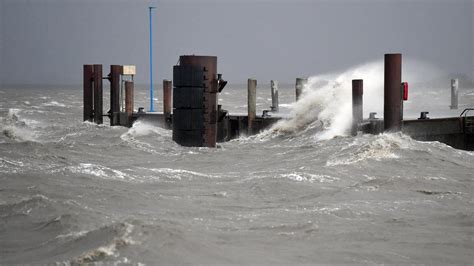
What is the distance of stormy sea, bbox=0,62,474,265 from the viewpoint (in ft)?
33.3

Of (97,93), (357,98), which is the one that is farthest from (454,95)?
(357,98)

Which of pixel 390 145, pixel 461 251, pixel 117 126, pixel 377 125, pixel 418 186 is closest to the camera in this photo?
pixel 461 251

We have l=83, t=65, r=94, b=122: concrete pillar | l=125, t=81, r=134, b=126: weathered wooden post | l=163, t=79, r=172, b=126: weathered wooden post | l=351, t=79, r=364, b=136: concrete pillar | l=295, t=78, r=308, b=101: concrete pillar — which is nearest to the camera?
l=351, t=79, r=364, b=136: concrete pillar

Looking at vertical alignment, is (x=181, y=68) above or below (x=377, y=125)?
above

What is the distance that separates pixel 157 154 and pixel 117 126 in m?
7.66

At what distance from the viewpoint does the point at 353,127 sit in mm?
22156

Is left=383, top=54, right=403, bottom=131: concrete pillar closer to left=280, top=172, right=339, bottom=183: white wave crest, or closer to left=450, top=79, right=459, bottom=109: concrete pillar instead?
left=280, top=172, right=339, bottom=183: white wave crest

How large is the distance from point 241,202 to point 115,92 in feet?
50.4

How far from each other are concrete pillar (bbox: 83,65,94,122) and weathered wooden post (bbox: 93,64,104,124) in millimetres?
179

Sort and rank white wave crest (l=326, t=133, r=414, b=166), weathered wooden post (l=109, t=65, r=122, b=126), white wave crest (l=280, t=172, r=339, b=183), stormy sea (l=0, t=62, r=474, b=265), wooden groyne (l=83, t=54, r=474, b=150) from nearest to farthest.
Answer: stormy sea (l=0, t=62, r=474, b=265), white wave crest (l=280, t=172, r=339, b=183), white wave crest (l=326, t=133, r=414, b=166), wooden groyne (l=83, t=54, r=474, b=150), weathered wooden post (l=109, t=65, r=122, b=126)

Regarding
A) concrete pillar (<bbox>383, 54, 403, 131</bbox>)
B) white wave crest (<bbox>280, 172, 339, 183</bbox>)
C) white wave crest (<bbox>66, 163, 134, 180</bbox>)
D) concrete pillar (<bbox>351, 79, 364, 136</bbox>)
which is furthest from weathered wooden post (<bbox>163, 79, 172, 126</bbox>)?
white wave crest (<bbox>280, 172, 339, 183</bbox>)

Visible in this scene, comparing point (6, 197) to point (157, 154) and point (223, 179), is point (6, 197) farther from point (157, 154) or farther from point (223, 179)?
point (157, 154)

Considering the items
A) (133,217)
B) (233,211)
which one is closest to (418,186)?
(233,211)

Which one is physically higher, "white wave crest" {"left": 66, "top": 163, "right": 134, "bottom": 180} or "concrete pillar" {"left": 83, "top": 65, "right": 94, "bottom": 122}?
"concrete pillar" {"left": 83, "top": 65, "right": 94, "bottom": 122}
